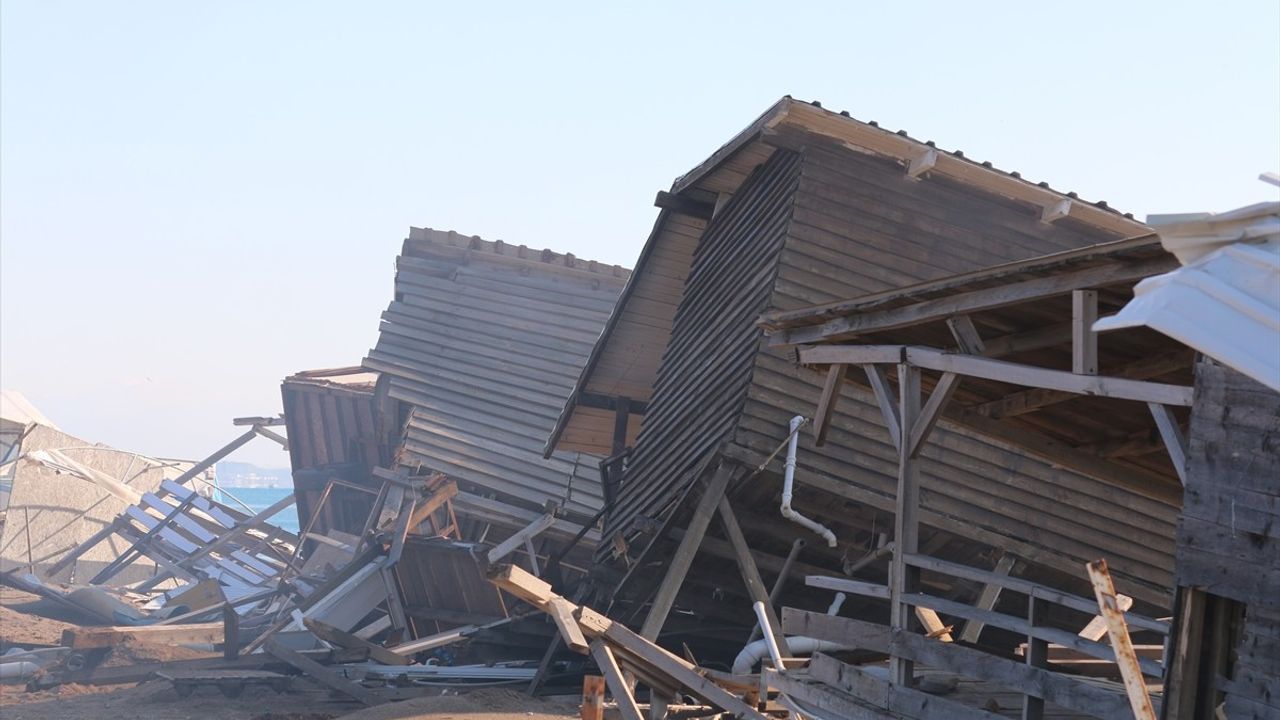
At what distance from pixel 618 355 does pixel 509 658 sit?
4.41 metres

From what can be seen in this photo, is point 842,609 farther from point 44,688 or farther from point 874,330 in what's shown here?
point 44,688

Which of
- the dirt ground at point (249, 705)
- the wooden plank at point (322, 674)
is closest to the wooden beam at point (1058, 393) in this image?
the dirt ground at point (249, 705)

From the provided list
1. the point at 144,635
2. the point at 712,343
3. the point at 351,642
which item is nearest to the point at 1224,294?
the point at 712,343

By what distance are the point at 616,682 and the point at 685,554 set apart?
128 inches

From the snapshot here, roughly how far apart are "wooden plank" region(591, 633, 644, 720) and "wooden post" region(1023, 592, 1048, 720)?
143 inches

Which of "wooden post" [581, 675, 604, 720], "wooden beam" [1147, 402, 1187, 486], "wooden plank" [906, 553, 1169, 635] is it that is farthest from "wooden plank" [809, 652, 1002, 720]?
"wooden post" [581, 675, 604, 720]

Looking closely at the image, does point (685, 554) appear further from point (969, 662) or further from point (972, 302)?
point (972, 302)

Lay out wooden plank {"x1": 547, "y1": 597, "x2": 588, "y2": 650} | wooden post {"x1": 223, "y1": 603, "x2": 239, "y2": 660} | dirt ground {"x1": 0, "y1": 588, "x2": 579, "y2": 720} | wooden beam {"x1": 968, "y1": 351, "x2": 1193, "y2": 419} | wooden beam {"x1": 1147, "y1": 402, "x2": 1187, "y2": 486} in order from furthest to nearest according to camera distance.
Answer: wooden post {"x1": 223, "y1": 603, "x2": 239, "y2": 660}
dirt ground {"x1": 0, "y1": 588, "x2": 579, "y2": 720}
wooden plank {"x1": 547, "y1": 597, "x2": 588, "y2": 650}
wooden beam {"x1": 968, "y1": 351, "x2": 1193, "y2": 419}
wooden beam {"x1": 1147, "y1": 402, "x2": 1187, "y2": 486}

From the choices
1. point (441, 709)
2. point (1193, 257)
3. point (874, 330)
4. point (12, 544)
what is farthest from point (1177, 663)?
point (12, 544)

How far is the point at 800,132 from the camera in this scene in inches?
512

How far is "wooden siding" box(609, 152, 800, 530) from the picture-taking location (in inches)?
518

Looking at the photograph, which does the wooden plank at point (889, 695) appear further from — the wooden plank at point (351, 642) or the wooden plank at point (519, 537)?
the wooden plank at point (519, 537)

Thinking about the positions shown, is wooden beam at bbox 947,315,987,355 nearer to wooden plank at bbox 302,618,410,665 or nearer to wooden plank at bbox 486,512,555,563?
wooden plank at bbox 302,618,410,665

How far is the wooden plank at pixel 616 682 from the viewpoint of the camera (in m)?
9.51
